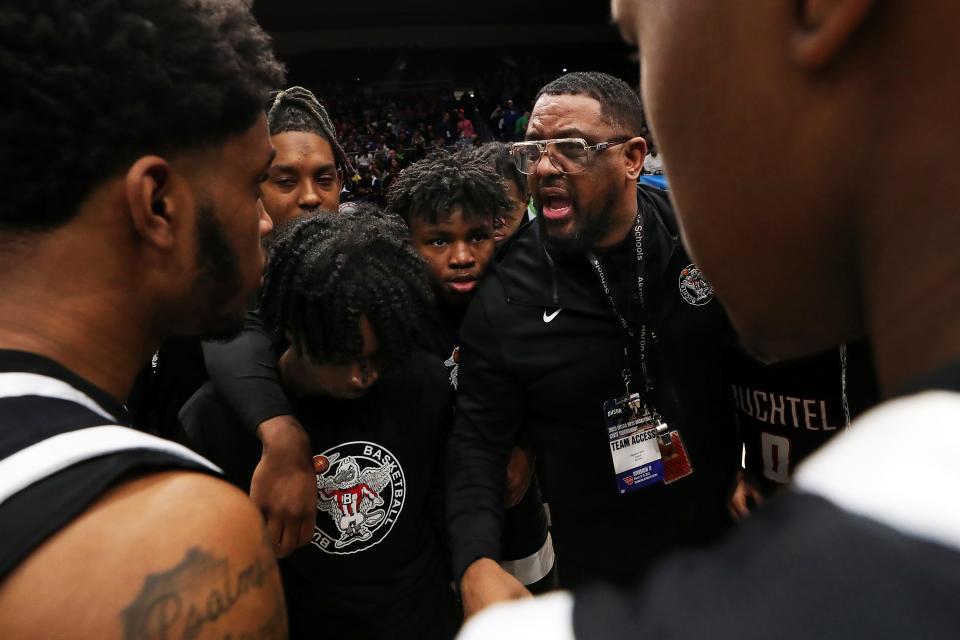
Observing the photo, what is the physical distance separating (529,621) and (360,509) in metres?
1.12

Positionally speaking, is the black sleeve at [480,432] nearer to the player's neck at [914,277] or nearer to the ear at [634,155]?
the ear at [634,155]

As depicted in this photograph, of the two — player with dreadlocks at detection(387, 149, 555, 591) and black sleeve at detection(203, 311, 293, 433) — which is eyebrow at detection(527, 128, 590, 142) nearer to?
player with dreadlocks at detection(387, 149, 555, 591)

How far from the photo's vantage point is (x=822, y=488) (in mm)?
274

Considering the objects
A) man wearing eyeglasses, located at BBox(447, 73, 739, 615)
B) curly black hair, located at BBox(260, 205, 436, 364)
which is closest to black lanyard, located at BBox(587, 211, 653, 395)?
man wearing eyeglasses, located at BBox(447, 73, 739, 615)

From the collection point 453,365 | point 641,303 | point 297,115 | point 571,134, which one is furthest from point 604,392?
point 297,115

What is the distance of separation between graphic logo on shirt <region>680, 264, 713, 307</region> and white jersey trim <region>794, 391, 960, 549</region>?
1283 millimetres

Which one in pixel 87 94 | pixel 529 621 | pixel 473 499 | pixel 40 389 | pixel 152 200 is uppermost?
pixel 87 94

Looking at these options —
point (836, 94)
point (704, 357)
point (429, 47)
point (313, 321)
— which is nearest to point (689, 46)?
point (836, 94)

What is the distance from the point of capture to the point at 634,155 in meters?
1.71

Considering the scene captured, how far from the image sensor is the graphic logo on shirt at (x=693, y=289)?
1.52 metres

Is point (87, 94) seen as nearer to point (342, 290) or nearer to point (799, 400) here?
point (342, 290)

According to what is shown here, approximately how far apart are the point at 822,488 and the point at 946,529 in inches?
1.8

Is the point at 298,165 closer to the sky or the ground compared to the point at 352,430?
closer to the sky

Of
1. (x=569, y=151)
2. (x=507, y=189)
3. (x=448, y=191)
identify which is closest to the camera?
(x=569, y=151)
